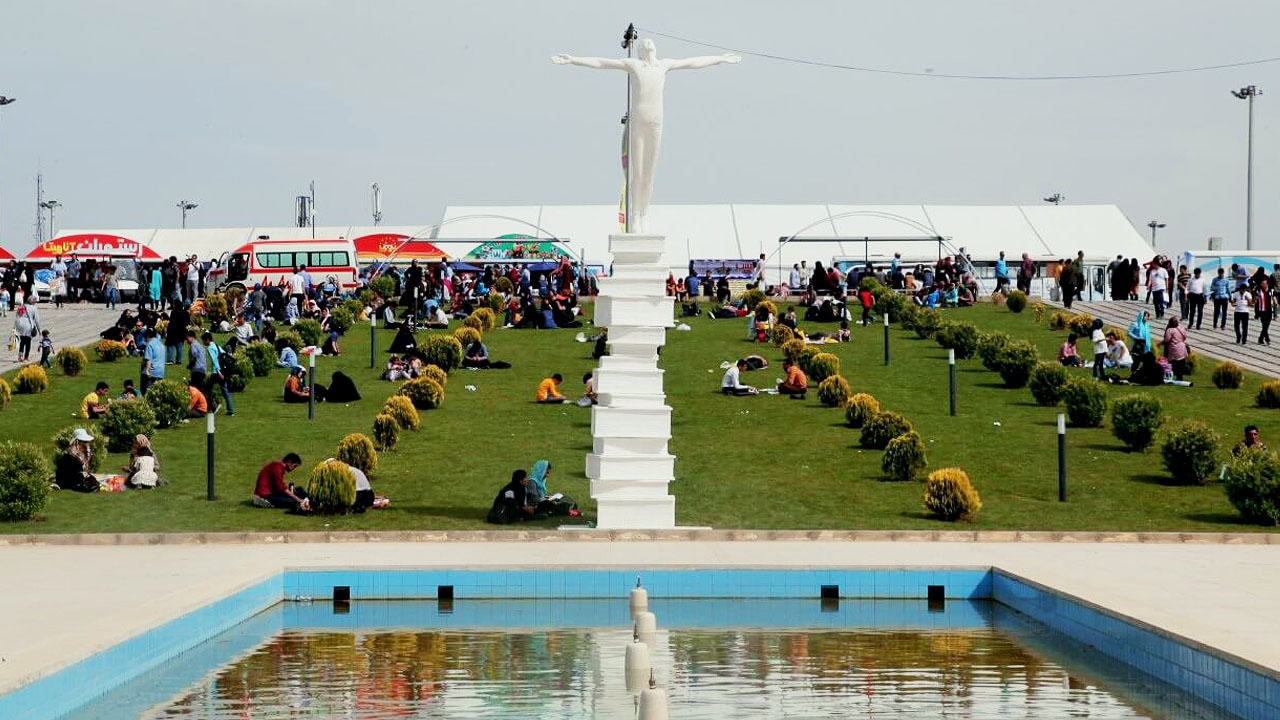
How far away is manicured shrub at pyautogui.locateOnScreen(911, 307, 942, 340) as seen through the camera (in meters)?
40.3

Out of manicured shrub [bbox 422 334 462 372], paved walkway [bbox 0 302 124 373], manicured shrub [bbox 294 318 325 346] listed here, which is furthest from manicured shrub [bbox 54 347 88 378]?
manicured shrub [bbox 422 334 462 372]

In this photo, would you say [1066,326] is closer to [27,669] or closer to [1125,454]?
[1125,454]

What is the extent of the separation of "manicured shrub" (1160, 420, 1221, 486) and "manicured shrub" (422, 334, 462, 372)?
49.2ft

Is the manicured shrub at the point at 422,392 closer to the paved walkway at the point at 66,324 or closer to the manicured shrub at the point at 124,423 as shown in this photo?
the manicured shrub at the point at 124,423

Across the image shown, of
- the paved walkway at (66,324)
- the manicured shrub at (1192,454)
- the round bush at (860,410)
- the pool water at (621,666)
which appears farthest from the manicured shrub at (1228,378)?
the paved walkway at (66,324)

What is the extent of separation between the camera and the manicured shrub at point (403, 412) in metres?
27.5

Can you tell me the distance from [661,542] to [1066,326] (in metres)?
24.1

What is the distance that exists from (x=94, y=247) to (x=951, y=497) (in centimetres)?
4562

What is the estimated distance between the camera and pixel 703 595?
54.2ft

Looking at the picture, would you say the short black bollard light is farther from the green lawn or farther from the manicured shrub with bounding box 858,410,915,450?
the manicured shrub with bounding box 858,410,915,450

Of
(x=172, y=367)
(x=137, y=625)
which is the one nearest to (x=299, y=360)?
(x=172, y=367)

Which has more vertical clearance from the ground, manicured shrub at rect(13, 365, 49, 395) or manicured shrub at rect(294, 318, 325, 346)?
manicured shrub at rect(294, 318, 325, 346)

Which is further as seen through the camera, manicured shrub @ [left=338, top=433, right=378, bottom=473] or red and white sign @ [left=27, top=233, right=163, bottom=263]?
red and white sign @ [left=27, top=233, right=163, bottom=263]

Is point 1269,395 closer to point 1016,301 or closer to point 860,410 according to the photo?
point 860,410
